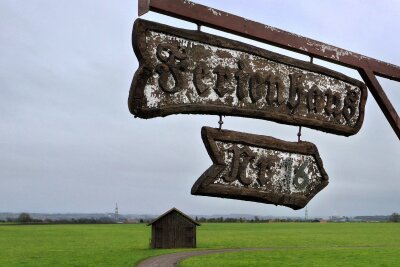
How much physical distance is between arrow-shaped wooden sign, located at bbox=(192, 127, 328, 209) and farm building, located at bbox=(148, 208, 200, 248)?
38357 mm

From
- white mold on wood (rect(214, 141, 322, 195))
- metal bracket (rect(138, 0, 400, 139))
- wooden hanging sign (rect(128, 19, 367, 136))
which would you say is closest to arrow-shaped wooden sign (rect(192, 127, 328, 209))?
white mold on wood (rect(214, 141, 322, 195))

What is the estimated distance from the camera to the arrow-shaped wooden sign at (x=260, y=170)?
11.9 feet

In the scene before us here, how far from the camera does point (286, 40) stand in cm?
414

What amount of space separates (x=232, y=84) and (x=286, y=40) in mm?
764

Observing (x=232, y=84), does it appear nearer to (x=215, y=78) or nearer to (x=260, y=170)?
(x=215, y=78)

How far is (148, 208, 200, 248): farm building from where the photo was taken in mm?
41562

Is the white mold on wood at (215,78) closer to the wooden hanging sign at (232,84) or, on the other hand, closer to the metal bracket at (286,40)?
the wooden hanging sign at (232,84)

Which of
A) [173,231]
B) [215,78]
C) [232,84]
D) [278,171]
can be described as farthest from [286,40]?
[173,231]

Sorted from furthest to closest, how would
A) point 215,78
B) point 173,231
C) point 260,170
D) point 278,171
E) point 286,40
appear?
1. point 173,231
2. point 286,40
3. point 278,171
4. point 260,170
5. point 215,78

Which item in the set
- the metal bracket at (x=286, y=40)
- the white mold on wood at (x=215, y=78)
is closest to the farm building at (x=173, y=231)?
the metal bracket at (x=286, y=40)

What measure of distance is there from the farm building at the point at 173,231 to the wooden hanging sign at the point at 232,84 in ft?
126

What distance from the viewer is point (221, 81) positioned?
368 cm

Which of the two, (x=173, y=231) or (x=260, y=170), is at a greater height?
(x=260, y=170)

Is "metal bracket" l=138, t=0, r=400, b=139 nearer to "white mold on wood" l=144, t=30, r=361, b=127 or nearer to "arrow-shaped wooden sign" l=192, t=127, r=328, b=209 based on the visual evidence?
"white mold on wood" l=144, t=30, r=361, b=127
